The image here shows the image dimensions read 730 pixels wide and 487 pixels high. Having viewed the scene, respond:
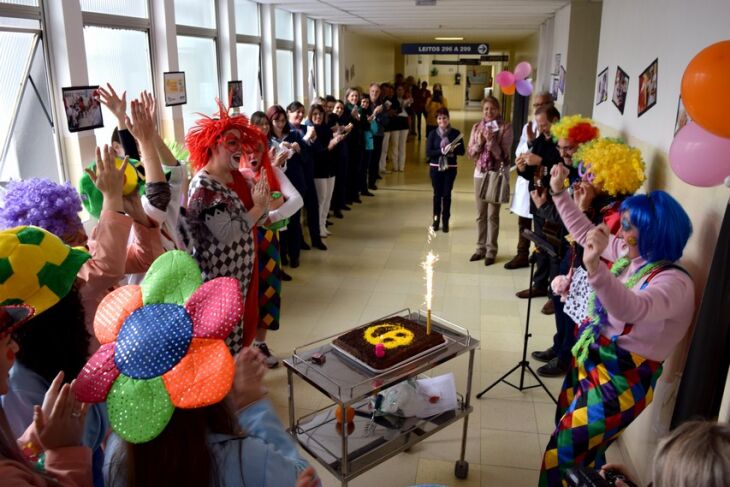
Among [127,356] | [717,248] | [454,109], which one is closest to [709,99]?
[717,248]

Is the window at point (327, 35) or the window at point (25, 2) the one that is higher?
the window at point (327, 35)

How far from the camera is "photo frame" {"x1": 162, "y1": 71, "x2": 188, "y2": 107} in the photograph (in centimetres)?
526

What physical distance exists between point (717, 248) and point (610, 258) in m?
0.82

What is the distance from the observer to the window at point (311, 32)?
1068 centimetres

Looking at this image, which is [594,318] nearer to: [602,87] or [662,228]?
[662,228]

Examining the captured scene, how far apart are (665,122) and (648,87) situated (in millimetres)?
438

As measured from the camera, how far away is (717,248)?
187 centimetres

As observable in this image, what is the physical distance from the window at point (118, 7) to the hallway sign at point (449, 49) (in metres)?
10.1

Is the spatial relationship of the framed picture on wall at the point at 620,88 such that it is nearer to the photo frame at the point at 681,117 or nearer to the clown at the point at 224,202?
the photo frame at the point at 681,117

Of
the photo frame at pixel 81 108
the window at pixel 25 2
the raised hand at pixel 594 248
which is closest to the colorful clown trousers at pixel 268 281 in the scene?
the photo frame at pixel 81 108

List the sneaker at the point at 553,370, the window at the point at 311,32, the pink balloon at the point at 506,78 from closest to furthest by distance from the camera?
1. the sneaker at the point at 553,370
2. the pink balloon at the point at 506,78
3. the window at the point at 311,32

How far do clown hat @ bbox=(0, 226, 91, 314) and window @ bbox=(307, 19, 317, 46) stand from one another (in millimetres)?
9939

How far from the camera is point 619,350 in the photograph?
2.24 metres

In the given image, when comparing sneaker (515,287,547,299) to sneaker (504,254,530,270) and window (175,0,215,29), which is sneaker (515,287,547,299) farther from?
window (175,0,215,29)
